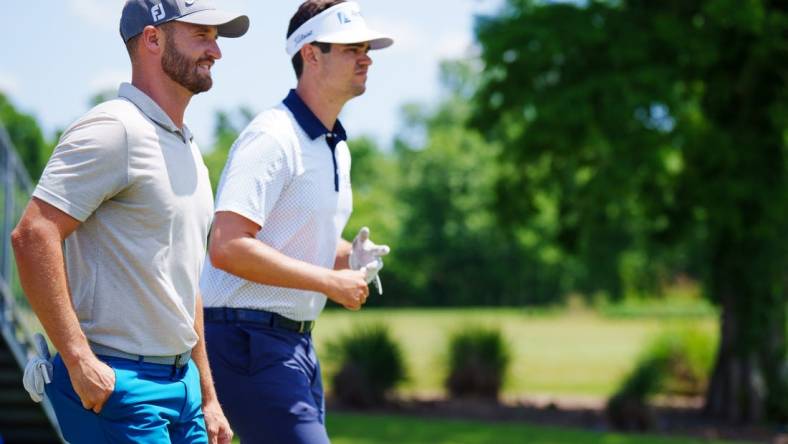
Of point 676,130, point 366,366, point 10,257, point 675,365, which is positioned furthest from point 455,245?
point 10,257

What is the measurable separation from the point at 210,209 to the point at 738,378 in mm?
12843

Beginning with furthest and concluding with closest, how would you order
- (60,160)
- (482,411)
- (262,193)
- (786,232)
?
(482,411), (786,232), (262,193), (60,160)

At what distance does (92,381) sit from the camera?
9.96 feet

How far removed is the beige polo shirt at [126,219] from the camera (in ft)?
10.2

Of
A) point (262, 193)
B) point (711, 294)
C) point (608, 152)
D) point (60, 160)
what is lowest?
point (711, 294)

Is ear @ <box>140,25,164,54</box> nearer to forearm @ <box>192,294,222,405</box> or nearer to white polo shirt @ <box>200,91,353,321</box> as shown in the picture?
white polo shirt @ <box>200,91,353,321</box>

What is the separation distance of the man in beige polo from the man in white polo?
40 cm

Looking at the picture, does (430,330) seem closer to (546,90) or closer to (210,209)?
(546,90)

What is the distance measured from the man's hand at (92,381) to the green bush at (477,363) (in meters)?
14.2

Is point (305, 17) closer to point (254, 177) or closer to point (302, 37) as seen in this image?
point (302, 37)

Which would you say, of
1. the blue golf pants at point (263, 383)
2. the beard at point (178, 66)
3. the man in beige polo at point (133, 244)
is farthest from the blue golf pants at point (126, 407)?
the beard at point (178, 66)

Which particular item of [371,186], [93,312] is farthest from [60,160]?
[371,186]

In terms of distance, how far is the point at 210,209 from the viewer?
352 cm

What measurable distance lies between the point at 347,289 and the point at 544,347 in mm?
29258
